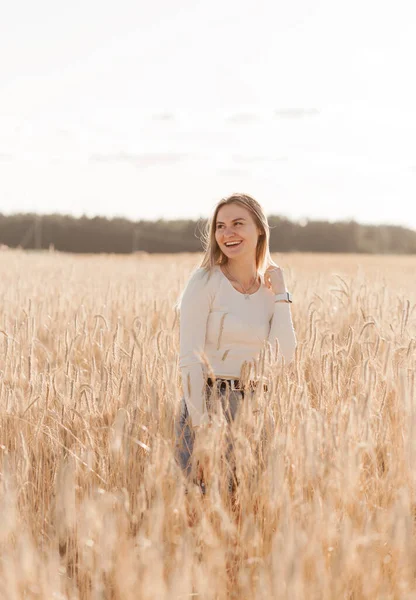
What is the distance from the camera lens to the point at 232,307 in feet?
9.37

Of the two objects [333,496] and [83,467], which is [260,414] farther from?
[83,467]

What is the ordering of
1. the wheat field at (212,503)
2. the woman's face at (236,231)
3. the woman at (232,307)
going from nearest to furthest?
1. the wheat field at (212,503)
2. the woman at (232,307)
3. the woman's face at (236,231)

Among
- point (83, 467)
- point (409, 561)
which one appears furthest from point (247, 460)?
point (83, 467)

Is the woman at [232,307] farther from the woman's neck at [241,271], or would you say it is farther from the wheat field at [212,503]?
the wheat field at [212,503]

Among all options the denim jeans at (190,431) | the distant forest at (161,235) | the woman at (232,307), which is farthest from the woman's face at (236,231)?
the distant forest at (161,235)

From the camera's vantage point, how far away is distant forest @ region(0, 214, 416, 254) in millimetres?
32469

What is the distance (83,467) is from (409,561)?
1.16 meters

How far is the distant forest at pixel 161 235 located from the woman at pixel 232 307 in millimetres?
28240

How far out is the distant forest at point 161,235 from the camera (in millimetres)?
32469

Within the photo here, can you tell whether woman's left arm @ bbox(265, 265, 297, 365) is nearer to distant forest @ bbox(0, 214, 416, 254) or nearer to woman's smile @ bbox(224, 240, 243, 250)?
woman's smile @ bbox(224, 240, 243, 250)

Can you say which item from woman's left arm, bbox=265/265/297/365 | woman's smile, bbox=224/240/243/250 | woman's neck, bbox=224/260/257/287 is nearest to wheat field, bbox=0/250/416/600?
woman's left arm, bbox=265/265/297/365

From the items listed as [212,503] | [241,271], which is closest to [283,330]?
[241,271]

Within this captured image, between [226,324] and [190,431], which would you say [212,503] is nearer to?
[190,431]

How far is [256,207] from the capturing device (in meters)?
3.02
